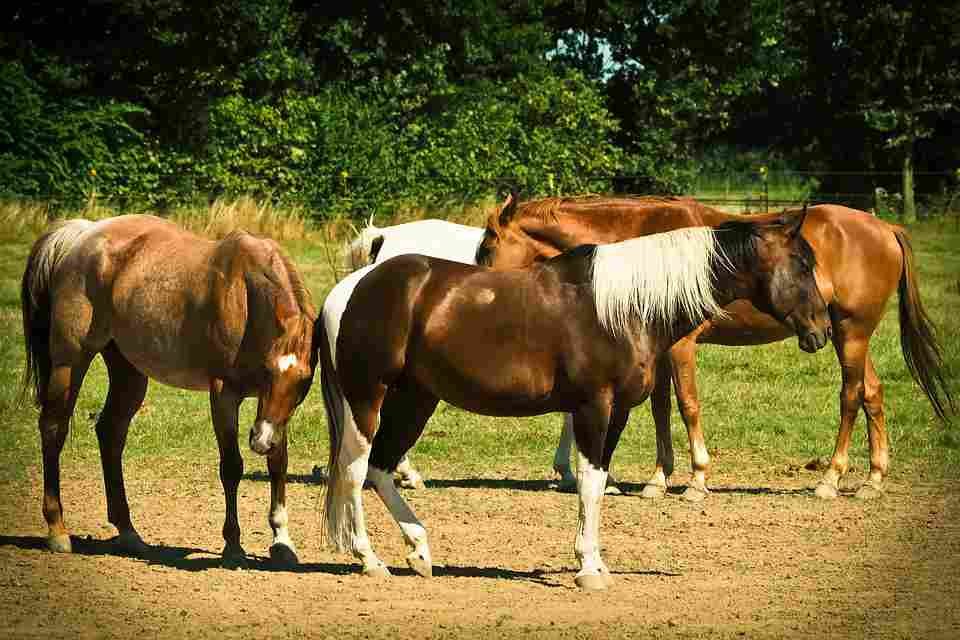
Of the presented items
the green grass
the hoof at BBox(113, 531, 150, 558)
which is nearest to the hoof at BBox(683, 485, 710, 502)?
the green grass

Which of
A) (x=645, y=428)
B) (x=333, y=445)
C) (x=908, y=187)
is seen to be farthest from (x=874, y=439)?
(x=908, y=187)

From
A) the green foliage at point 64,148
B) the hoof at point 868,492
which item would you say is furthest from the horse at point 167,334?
the green foliage at point 64,148

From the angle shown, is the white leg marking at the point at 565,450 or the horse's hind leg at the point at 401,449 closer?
the horse's hind leg at the point at 401,449

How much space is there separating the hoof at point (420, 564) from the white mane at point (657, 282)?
1496 mm

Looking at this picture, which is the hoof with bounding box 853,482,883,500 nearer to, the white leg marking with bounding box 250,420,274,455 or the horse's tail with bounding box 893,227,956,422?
the horse's tail with bounding box 893,227,956,422

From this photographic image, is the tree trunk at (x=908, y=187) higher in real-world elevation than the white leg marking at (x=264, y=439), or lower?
lower

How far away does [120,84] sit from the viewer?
2725 centimetres

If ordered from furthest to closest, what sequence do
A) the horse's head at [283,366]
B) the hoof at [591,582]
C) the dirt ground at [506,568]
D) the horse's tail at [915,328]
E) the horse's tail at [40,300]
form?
the horse's tail at [915,328]
the horse's tail at [40,300]
the horse's head at [283,366]
the hoof at [591,582]
the dirt ground at [506,568]

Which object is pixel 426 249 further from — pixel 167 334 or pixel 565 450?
pixel 167 334

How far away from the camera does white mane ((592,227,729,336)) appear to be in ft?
21.4

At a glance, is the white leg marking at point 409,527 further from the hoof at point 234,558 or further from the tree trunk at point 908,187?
the tree trunk at point 908,187

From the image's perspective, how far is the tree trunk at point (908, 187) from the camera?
29109 mm

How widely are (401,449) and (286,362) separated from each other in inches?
29.8

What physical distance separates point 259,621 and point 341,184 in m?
19.1
